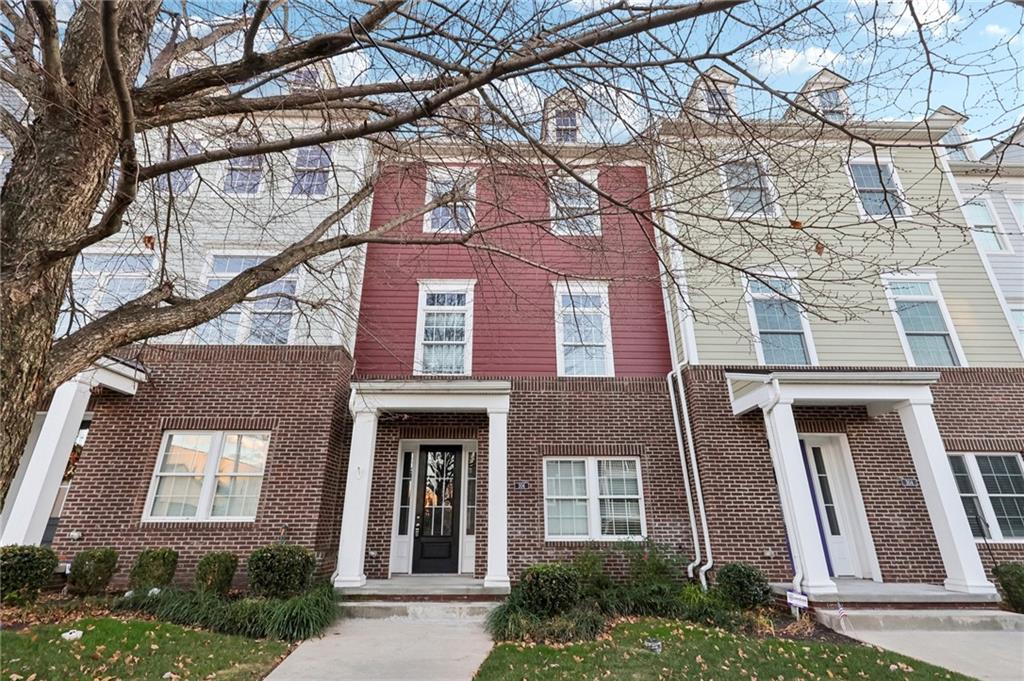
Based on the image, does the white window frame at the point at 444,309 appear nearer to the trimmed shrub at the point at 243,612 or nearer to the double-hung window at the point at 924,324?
the trimmed shrub at the point at 243,612

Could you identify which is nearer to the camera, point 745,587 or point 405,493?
point 745,587

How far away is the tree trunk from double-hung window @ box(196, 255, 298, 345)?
503cm

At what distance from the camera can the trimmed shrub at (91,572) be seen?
6.42 metres

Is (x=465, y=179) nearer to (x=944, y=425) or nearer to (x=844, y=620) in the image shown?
(x=844, y=620)

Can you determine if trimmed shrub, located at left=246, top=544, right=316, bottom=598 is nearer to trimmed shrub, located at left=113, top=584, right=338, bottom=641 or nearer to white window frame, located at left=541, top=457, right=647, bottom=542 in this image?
trimmed shrub, located at left=113, top=584, right=338, bottom=641

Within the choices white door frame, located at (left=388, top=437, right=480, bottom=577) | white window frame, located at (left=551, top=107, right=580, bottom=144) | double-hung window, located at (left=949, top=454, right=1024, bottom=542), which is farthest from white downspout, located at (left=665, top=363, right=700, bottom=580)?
white window frame, located at (left=551, top=107, right=580, bottom=144)

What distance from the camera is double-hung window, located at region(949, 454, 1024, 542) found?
766 cm

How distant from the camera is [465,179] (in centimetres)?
516

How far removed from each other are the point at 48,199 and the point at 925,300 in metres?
11.8

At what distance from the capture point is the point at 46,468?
6.71 m

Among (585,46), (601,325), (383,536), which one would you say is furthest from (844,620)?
(585,46)

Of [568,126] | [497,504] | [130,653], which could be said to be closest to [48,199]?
[568,126]

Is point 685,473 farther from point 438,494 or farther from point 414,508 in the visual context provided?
point 414,508

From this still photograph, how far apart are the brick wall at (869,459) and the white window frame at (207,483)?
7075 millimetres
